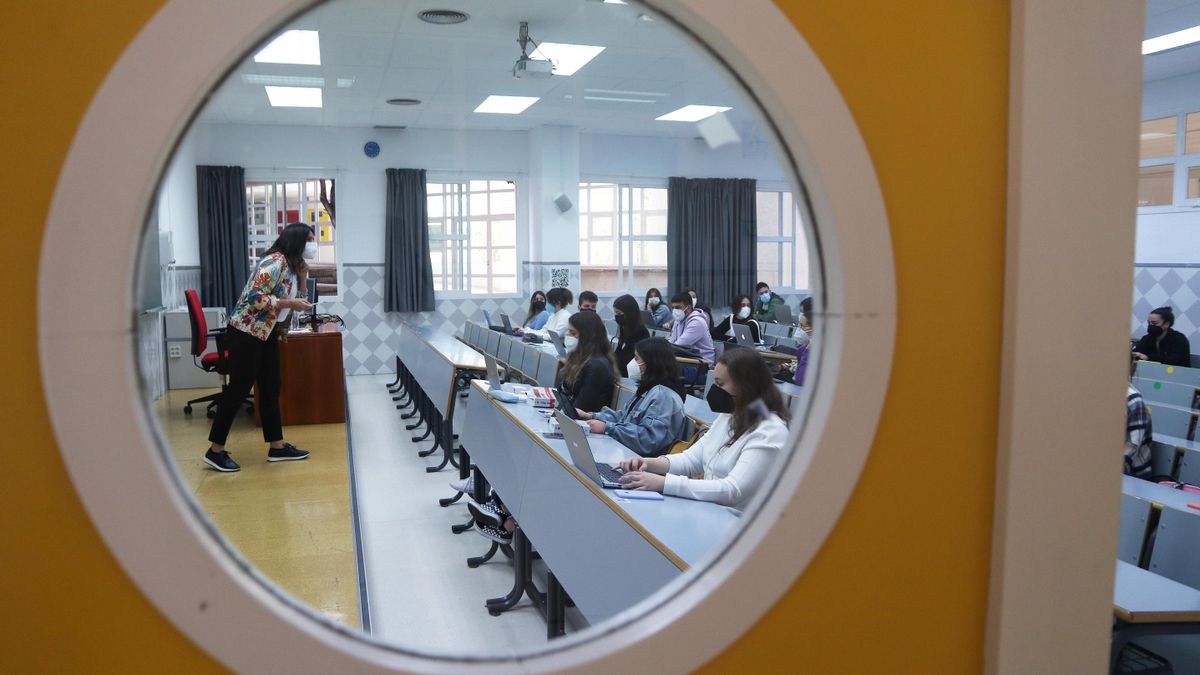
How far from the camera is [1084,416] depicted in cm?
118

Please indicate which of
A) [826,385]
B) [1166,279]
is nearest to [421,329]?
[826,385]

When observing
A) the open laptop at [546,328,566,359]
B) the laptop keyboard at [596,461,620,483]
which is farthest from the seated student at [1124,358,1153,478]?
the open laptop at [546,328,566,359]

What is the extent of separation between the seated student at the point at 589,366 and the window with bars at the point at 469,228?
50.0 inches

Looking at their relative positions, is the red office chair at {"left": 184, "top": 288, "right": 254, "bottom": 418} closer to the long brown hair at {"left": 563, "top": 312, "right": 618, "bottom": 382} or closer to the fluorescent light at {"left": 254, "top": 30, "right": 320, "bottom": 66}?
the fluorescent light at {"left": 254, "top": 30, "right": 320, "bottom": 66}

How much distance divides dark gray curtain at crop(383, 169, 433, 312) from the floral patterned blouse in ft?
1.04

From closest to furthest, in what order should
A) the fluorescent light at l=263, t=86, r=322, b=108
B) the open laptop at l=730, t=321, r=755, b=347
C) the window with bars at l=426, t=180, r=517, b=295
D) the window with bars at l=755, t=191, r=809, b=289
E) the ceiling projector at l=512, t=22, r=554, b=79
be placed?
the window with bars at l=755, t=191, r=809, b=289 → the fluorescent light at l=263, t=86, r=322, b=108 → the window with bars at l=426, t=180, r=517, b=295 → the open laptop at l=730, t=321, r=755, b=347 → the ceiling projector at l=512, t=22, r=554, b=79

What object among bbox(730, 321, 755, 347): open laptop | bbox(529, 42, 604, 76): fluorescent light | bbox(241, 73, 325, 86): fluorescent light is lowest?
bbox(730, 321, 755, 347): open laptop

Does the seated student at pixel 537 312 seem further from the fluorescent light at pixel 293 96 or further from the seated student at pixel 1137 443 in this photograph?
the seated student at pixel 1137 443

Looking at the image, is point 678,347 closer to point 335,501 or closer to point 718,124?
point 335,501

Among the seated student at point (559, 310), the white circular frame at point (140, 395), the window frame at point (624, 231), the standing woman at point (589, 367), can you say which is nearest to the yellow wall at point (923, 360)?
the white circular frame at point (140, 395)

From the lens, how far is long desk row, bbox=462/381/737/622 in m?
2.09

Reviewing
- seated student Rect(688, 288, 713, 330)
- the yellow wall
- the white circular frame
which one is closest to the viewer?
the white circular frame

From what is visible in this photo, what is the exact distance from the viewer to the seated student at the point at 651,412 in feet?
12.1

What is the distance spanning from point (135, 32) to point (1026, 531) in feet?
4.11
